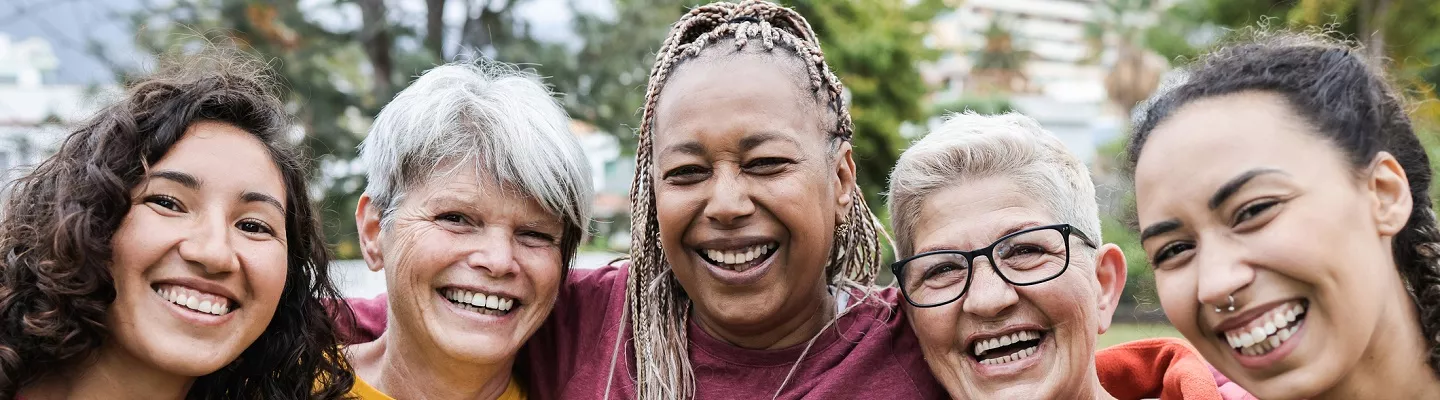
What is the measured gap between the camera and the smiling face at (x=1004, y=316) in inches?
105

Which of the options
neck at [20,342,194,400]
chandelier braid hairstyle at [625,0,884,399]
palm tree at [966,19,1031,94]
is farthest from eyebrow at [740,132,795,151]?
palm tree at [966,19,1031,94]

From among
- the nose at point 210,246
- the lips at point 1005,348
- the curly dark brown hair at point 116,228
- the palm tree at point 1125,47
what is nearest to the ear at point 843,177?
the lips at point 1005,348

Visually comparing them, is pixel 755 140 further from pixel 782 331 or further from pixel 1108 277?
pixel 1108 277

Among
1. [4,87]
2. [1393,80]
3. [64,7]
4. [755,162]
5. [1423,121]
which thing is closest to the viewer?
[1393,80]

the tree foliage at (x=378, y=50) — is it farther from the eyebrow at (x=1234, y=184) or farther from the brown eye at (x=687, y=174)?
the eyebrow at (x=1234, y=184)

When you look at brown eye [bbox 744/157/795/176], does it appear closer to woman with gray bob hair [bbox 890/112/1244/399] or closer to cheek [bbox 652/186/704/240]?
cheek [bbox 652/186/704/240]

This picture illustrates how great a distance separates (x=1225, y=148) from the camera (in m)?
2.08

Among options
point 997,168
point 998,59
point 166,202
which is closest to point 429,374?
point 166,202

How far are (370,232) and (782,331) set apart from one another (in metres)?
1.31

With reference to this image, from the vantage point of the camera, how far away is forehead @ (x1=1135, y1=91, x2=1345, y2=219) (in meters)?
2.04

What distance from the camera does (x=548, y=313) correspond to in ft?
10.4

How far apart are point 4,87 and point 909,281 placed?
484 inches

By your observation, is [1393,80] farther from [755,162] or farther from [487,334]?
[487,334]

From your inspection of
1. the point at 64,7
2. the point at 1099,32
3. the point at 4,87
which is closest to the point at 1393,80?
the point at 64,7
